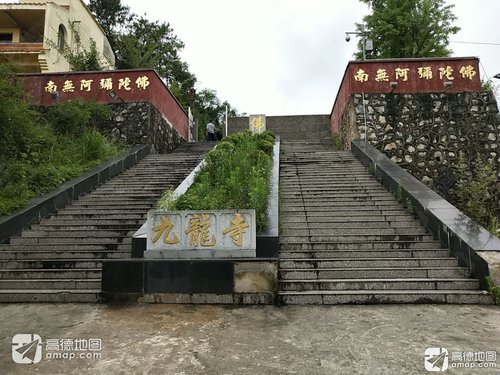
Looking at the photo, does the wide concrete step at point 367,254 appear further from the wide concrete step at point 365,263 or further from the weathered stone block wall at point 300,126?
the weathered stone block wall at point 300,126

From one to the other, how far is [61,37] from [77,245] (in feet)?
53.8

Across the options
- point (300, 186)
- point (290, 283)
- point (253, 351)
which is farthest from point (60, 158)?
point (253, 351)

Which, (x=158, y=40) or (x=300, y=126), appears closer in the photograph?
(x=300, y=126)

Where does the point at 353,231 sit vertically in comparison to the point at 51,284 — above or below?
above

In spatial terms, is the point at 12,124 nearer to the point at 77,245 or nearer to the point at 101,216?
the point at 101,216

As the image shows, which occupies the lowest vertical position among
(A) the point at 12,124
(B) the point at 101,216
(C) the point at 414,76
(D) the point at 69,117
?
(B) the point at 101,216

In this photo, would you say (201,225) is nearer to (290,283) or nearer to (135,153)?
(290,283)

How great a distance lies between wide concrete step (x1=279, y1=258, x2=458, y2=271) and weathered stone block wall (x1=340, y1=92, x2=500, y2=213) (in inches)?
257

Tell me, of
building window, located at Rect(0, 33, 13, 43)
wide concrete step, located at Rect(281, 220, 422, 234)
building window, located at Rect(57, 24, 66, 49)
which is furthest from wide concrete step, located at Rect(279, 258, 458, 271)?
building window, located at Rect(0, 33, 13, 43)

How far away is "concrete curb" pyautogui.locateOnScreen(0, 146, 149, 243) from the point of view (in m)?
6.26

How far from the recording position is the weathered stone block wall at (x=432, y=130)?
36.1 feet

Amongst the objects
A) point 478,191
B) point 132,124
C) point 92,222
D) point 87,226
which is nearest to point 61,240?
point 87,226
